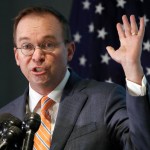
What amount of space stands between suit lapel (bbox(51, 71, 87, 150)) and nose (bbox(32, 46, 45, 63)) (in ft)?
0.83

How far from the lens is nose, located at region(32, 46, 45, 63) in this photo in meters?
1.89

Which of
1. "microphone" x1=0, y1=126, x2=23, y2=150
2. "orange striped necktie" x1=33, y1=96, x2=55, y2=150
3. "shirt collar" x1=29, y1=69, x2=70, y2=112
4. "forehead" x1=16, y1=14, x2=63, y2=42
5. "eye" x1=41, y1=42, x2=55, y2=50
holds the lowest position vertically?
"orange striped necktie" x1=33, y1=96, x2=55, y2=150

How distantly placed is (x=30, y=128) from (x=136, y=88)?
51 centimetres

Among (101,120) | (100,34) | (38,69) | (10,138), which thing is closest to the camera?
(10,138)

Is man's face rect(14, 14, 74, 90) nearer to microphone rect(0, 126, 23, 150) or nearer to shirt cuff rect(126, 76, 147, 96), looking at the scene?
shirt cuff rect(126, 76, 147, 96)

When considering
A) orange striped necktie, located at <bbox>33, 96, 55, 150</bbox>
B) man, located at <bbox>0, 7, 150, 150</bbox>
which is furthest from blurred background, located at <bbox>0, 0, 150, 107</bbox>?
orange striped necktie, located at <bbox>33, 96, 55, 150</bbox>

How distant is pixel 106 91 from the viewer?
1.93 meters

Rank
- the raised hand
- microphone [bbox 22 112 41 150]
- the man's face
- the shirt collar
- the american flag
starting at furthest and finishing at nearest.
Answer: the american flag
the shirt collar
the man's face
the raised hand
microphone [bbox 22 112 41 150]

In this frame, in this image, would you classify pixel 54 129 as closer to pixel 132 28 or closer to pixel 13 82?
pixel 132 28

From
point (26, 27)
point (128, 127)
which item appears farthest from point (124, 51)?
point (26, 27)

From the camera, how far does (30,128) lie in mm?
1282

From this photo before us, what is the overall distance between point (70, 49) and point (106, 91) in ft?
1.34

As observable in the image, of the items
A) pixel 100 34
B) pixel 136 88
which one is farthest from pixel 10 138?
pixel 100 34

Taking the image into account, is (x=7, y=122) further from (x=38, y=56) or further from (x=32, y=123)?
(x=38, y=56)
